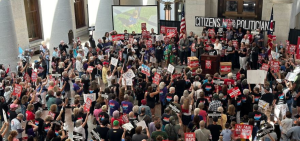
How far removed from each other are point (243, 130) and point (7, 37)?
13.3 meters

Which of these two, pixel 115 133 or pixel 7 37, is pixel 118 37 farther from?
pixel 115 133

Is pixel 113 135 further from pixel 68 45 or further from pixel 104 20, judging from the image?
pixel 104 20

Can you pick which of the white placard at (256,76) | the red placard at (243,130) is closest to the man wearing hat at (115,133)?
the red placard at (243,130)

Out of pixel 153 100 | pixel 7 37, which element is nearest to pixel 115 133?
pixel 153 100

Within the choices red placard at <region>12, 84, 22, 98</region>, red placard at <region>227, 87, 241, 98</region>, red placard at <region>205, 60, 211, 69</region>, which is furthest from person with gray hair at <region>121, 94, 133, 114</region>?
red placard at <region>205, 60, 211, 69</region>

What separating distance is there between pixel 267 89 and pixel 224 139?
368cm

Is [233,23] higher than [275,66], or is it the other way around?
Answer: [233,23]

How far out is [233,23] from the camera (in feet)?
78.3

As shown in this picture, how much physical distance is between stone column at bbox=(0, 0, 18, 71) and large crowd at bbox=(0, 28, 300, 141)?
60 centimetres

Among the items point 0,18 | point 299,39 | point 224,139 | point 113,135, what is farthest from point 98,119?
point 299,39

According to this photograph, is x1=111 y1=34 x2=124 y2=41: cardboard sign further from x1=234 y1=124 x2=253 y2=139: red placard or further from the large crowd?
x1=234 y1=124 x2=253 y2=139: red placard

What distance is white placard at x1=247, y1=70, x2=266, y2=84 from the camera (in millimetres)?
14766

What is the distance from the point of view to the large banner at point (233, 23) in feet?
75.8

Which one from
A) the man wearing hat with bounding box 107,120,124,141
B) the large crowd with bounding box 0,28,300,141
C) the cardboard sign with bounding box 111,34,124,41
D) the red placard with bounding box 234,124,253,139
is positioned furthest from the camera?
the cardboard sign with bounding box 111,34,124,41
